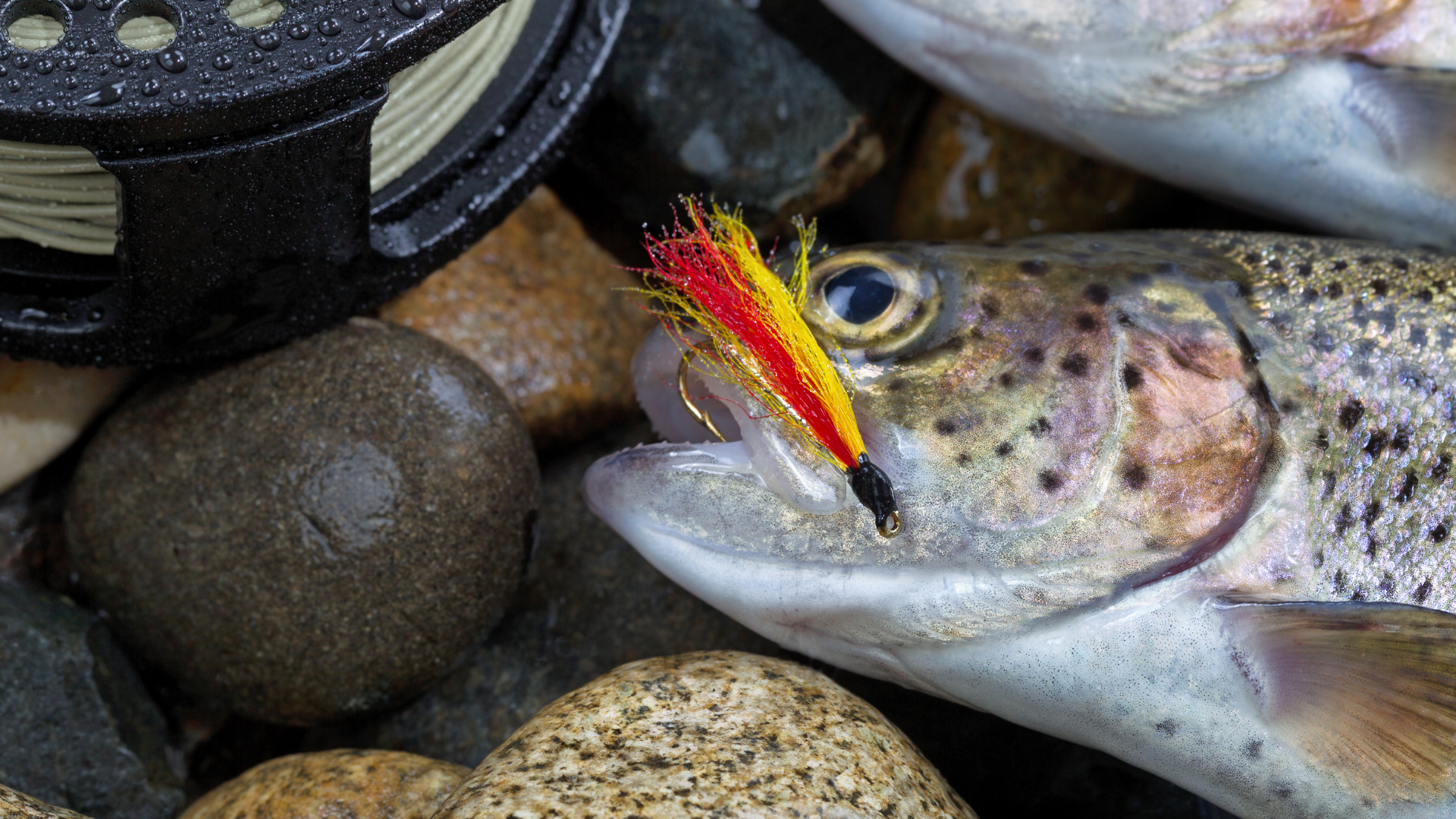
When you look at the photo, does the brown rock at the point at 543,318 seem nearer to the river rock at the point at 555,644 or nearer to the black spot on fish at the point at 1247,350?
the river rock at the point at 555,644

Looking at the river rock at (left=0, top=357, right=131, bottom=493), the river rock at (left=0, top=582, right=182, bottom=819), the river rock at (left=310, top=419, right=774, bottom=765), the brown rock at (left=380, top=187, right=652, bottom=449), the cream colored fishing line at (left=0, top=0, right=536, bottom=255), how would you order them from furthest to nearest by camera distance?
the brown rock at (left=380, top=187, right=652, bottom=449) → the river rock at (left=310, top=419, right=774, bottom=765) → the river rock at (left=0, top=357, right=131, bottom=493) → the river rock at (left=0, top=582, right=182, bottom=819) → the cream colored fishing line at (left=0, top=0, right=536, bottom=255)

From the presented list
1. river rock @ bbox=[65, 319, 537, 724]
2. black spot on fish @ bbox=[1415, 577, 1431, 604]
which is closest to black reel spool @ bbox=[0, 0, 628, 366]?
river rock @ bbox=[65, 319, 537, 724]

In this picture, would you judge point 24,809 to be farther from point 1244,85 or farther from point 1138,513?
point 1244,85

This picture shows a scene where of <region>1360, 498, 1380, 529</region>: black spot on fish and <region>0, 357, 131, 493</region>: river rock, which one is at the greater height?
<region>1360, 498, 1380, 529</region>: black spot on fish

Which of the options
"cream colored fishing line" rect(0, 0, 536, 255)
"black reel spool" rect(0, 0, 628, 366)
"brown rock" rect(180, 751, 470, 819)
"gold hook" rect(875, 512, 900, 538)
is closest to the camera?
"black reel spool" rect(0, 0, 628, 366)

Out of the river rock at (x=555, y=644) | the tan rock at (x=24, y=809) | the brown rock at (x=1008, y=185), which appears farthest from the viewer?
the brown rock at (x=1008, y=185)

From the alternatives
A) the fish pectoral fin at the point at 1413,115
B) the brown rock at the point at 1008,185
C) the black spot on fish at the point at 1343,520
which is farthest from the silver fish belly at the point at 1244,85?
the black spot on fish at the point at 1343,520

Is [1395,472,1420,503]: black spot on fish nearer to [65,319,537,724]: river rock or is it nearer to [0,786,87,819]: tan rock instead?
[65,319,537,724]: river rock
